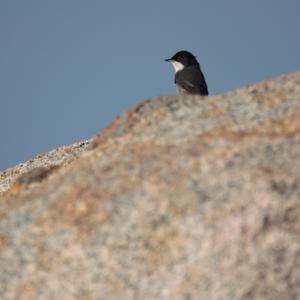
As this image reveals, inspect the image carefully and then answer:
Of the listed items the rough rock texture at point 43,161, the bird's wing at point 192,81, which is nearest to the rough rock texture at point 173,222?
the rough rock texture at point 43,161

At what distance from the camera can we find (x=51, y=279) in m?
7.83

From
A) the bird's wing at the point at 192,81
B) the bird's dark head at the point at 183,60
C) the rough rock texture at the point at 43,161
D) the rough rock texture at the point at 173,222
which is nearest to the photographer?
the rough rock texture at the point at 173,222

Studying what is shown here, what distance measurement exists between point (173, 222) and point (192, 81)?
14948mm

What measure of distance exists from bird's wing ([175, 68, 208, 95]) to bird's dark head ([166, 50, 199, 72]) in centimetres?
41

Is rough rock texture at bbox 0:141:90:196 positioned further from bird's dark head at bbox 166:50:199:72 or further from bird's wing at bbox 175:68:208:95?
bird's dark head at bbox 166:50:199:72

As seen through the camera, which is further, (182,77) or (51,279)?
(182,77)

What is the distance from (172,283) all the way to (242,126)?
8.56ft

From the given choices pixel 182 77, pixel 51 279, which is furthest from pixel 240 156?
pixel 182 77

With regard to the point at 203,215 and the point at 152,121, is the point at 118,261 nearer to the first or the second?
the point at 203,215

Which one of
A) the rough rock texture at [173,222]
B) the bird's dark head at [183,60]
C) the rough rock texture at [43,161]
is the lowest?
the rough rock texture at [173,222]

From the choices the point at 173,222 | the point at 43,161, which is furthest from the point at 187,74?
the point at 173,222

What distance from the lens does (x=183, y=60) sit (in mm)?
23078

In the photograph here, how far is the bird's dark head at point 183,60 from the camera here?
23.0 metres

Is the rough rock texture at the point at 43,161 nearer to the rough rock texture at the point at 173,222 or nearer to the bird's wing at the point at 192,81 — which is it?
the bird's wing at the point at 192,81
